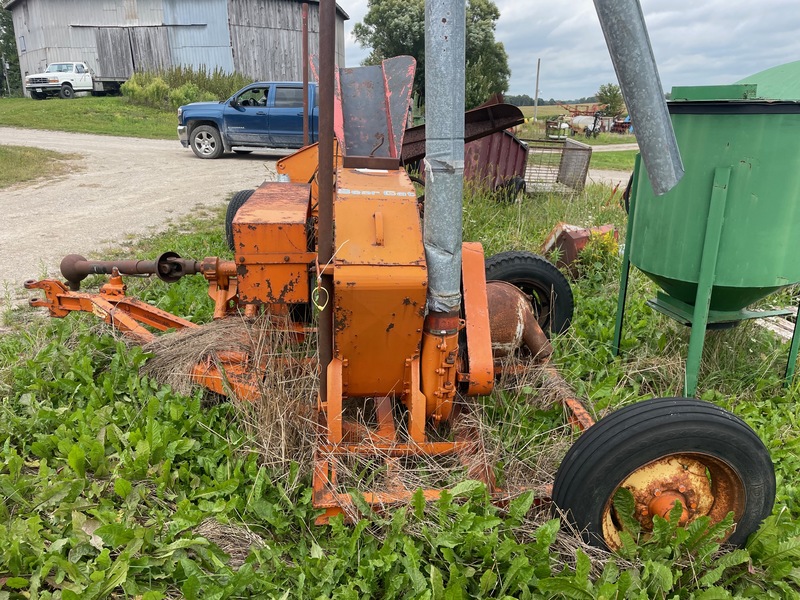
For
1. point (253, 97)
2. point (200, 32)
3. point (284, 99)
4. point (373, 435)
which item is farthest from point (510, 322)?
point (200, 32)

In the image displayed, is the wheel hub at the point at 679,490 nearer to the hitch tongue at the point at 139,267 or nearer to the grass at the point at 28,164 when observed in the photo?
the hitch tongue at the point at 139,267

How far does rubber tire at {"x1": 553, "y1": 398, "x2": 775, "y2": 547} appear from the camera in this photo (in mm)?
2125

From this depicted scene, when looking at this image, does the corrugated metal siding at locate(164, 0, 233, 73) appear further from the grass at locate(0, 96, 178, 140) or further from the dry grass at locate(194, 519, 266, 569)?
the dry grass at locate(194, 519, 266, 569)

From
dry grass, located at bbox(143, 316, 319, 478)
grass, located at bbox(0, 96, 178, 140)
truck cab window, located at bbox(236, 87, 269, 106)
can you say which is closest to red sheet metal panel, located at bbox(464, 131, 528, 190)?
truck cab window, located at bbox(236, 87, 269, 106)

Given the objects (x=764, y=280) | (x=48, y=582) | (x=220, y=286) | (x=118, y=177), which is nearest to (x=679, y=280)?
Result: (x=764, y=280)

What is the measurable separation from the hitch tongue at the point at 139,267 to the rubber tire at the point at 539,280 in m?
1.93

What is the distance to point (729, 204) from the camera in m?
3.08

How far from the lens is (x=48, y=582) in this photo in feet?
6.97

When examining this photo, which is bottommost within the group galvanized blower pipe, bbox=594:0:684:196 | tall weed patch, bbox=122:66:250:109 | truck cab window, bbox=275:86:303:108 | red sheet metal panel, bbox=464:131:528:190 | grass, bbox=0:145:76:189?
grass, bbox=0:145:76:189

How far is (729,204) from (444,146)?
1897 mm

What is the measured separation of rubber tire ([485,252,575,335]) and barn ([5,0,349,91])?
23.1 metres

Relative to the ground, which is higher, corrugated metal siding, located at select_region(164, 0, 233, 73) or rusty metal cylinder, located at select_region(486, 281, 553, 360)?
corrugated metal siding, located at select_region(164, 0, 233, 73)

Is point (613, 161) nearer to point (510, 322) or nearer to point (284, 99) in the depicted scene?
point (284, 99)

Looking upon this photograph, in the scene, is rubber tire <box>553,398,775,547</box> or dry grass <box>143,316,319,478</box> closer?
rubber tire <box>553,398,775,547</box>
